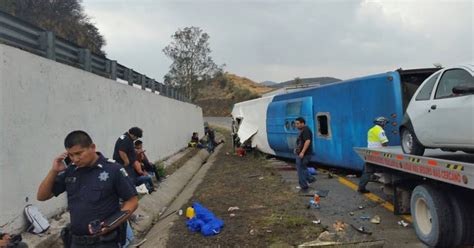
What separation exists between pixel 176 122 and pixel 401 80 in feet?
48.9

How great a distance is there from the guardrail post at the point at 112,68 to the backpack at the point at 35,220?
6.09 m

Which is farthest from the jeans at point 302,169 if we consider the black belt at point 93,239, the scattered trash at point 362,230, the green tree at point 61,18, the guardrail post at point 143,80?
the green tree at point 61,18

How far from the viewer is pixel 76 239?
12.5 feet

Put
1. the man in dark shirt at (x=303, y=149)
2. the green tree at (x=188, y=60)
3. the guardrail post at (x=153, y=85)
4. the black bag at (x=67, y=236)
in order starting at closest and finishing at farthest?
1. the black bag at (x=67, y=236)
2. the man in dark shirt at (x=303, y=149)
3. the guardrail post at (x=153, y=85)
4. the green tree at (x=188, y=60)

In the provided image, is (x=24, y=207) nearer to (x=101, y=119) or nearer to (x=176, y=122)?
(x=101, y=119)

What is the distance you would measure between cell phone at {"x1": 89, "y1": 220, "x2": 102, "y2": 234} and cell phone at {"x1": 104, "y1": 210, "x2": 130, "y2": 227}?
0.05 meters

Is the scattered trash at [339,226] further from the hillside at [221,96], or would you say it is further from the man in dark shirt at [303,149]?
the hillside at [221,96]

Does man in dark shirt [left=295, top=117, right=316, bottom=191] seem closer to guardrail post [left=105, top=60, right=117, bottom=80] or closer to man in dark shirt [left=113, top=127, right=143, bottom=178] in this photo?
man in dark shirt [left=113, top=127, right=143, bottom=178]

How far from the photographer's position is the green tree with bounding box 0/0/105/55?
104 ft

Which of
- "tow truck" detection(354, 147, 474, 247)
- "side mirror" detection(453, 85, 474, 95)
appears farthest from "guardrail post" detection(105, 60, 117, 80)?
"side mirror" detection(453, 85, 474, 95)

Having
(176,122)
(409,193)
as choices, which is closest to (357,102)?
(409,193)

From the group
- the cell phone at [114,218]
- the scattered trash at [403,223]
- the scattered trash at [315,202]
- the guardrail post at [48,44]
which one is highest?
the guardrail post at [48,44]

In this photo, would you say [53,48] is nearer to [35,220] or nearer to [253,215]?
[35,220]

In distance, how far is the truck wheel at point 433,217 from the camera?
5.64 m
